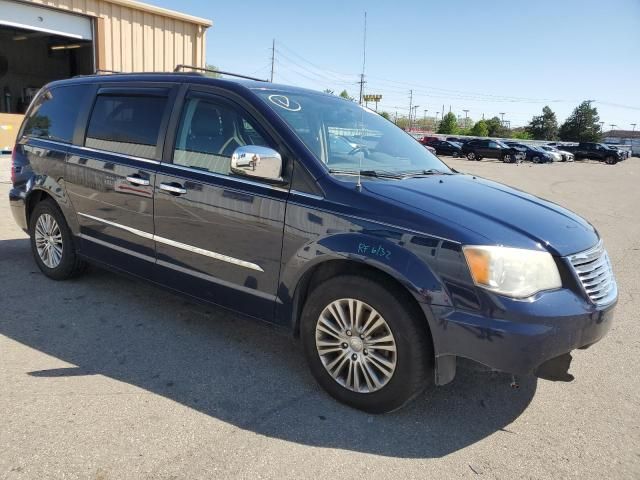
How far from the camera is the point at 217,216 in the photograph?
3.47 m

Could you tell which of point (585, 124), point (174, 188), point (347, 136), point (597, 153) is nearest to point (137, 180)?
point (174, 188)

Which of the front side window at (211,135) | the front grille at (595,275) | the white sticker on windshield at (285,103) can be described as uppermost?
the white sticker on windshield at (285,103)

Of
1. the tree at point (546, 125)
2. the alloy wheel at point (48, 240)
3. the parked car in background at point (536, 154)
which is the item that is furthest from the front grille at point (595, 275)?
the tree at point (546, 125)

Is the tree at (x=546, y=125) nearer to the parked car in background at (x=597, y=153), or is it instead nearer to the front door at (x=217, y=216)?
the parked car in background at (x=597, y=153)

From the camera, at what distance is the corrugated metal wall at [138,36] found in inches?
607

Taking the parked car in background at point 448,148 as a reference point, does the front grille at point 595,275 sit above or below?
below

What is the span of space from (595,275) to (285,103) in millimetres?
2214

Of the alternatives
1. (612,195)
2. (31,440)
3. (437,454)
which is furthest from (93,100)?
(612,195)

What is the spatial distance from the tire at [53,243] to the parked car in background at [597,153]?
161 ft

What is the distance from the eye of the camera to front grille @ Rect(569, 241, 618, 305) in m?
2.79

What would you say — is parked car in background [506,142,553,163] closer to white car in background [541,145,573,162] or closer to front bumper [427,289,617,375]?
white car in background [541,145,573,162]

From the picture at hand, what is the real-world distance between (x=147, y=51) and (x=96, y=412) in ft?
52.7

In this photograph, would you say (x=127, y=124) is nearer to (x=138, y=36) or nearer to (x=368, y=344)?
(x=368, y=344)

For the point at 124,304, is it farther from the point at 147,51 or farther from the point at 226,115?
the point at 147,51
